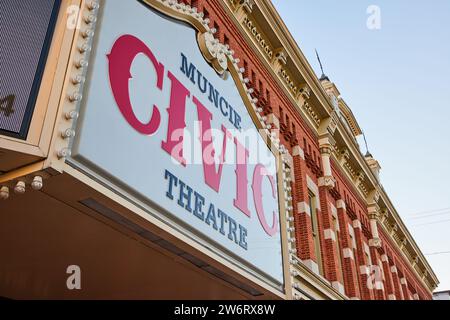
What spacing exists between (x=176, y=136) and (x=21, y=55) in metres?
1.88

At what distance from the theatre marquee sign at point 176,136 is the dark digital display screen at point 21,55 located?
1.37 feet

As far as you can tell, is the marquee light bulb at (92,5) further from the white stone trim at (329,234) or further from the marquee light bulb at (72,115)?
the white stone trim at (329,234)

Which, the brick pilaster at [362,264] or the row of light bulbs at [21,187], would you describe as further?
the brick pilaster at [362,264]

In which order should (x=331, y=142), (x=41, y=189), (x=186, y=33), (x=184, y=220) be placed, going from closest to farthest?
(x=41, y=189) → (x=184, y=220) → (x=186, y=33) → (x=331, y=142)

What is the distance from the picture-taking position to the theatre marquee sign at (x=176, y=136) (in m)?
4.24

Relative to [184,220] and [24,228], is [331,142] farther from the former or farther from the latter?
[24,228]

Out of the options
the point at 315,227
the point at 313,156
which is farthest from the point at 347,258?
the point at 313,156

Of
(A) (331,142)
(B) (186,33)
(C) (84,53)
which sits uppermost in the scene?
(A) (331,142)

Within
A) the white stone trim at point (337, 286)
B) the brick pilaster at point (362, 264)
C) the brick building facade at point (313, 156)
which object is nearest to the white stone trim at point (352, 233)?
the brick building facade at point (313, 156)

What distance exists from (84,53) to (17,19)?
1.87 feet

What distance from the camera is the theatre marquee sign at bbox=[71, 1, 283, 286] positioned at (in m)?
4.24

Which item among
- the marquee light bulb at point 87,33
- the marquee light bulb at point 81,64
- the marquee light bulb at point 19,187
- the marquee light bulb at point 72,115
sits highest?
the marquee light bulb at point 87,33

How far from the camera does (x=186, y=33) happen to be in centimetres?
624

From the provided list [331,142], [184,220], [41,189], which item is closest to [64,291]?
[184,220]
